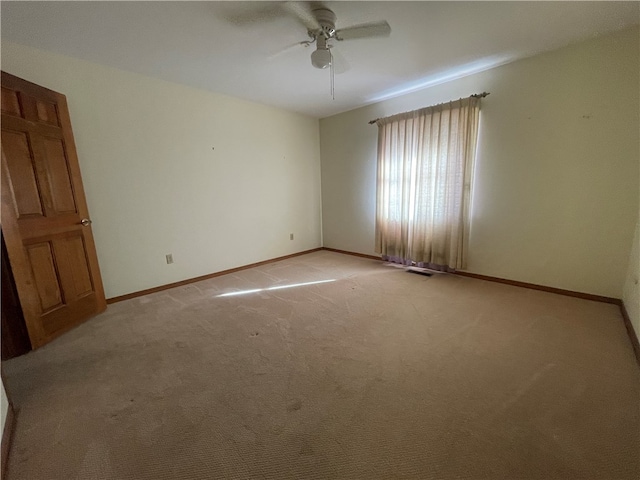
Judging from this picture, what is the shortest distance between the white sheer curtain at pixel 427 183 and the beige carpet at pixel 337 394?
105cm

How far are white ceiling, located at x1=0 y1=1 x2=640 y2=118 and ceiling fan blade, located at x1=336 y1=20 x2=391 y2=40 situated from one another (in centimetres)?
14

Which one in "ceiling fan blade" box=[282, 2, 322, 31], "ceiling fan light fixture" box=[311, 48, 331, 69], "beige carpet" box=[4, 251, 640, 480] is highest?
"ceiling fan blade" box=[282, 2, 322, 31]

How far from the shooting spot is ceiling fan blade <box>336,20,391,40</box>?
180cm

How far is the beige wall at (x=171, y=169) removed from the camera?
8.34 ft

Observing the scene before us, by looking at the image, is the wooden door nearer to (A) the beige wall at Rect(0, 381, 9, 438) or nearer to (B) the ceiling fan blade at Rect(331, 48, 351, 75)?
(A) the beige wall at Rect(0, 381, 9, 438)

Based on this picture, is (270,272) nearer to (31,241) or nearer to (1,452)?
(31,241)

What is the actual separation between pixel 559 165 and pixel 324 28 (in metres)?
2.57

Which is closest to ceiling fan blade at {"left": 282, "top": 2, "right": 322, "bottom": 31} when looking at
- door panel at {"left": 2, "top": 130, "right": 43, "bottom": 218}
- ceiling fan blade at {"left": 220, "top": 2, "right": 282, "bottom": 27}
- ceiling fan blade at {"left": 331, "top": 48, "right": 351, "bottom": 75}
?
ceiling fan blade at {"left": 220, "top": 2, "right": 282, "bottom": 27}

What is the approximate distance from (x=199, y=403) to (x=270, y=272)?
235 centimetres

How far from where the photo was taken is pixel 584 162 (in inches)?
95.7

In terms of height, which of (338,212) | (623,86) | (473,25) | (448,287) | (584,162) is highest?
(473,25)

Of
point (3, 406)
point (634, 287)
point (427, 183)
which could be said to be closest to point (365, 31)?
point (427, 183)

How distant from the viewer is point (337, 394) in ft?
4.74

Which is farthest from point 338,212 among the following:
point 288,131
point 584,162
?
point 584,162
